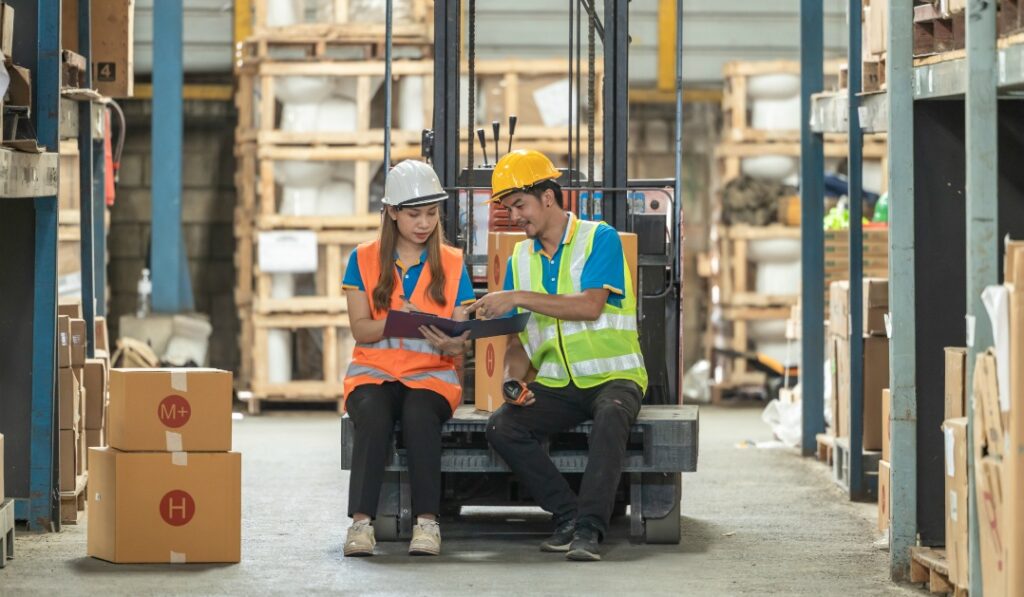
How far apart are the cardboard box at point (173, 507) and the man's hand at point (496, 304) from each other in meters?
1.12

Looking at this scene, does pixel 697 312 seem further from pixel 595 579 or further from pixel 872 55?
pixel 595 579

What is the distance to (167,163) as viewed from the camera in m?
15.0

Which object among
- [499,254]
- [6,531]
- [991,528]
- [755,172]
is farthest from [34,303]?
[755,172]

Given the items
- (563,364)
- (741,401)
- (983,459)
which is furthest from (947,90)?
(741,401)

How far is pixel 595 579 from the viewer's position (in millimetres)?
6492

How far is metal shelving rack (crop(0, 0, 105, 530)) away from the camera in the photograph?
7500 millimetres

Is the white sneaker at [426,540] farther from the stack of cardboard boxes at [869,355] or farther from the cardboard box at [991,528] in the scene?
the stack of cardboard boxes at [869,355]

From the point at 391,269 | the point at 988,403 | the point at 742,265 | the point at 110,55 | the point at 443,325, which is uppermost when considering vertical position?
the point at 110,55

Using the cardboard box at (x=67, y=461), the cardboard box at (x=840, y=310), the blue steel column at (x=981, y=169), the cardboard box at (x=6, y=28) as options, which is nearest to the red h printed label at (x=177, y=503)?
the cardboard box at (x=67, y=461)

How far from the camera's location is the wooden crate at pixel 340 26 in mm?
14203

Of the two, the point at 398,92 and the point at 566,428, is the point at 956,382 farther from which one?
the point at 398,92

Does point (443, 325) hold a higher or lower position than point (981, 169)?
lower

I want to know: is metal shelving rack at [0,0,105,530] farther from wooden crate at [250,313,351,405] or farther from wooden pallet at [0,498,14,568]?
wooden crate at [250,313,351,405]

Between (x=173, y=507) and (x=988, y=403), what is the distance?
3.18m
